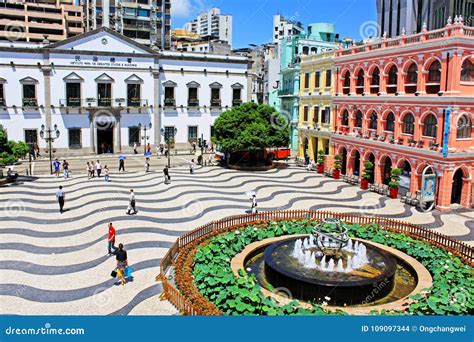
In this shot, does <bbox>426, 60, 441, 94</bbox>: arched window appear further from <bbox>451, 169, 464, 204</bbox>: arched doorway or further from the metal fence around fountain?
the metal fence around fountain

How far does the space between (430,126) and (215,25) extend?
113 meters

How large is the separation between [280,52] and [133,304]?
2057 inches

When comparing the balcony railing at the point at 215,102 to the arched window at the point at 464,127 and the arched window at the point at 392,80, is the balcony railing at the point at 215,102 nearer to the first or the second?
the arched window at the point at 392,80

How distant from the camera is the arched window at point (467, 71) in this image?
26.8 m

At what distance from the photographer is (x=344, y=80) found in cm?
3838

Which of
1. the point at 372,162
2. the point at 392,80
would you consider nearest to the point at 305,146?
the point at 372,162

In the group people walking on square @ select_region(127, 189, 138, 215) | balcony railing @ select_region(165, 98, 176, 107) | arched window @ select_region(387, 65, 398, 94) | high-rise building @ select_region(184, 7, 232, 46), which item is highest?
high-rise building @ select_region(184, 7, 232, 46)

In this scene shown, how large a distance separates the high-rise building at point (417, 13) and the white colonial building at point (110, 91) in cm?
1694

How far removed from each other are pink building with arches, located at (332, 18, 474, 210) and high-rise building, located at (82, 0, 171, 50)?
43.1 meters

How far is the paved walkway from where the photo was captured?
48.2 feet

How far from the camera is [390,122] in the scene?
107 ft

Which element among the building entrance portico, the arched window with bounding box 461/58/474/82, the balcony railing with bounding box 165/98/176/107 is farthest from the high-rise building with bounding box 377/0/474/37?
the building entrance portico

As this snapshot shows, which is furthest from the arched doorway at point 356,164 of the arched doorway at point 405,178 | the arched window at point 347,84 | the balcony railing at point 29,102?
the balcony railing at point 29,102

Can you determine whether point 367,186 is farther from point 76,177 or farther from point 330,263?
point 76,177
